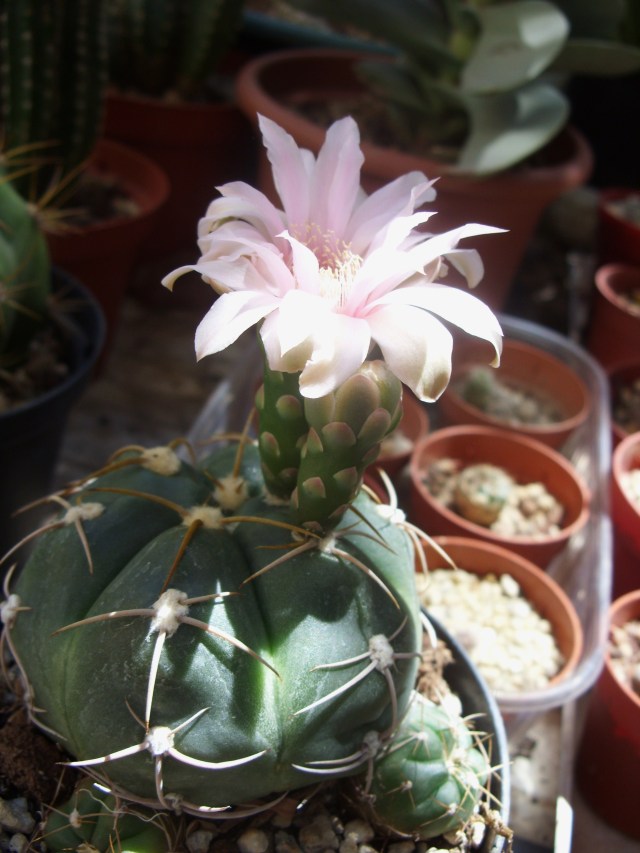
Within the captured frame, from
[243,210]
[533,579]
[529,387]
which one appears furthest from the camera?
[529,387]

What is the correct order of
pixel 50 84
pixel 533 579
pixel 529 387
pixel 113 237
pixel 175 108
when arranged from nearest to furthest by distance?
pixel 533 579, pixel 50 84, pixel 113 237, pixel 529 387, pixel 175 108

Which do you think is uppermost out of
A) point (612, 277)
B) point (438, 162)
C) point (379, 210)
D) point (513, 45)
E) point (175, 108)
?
point (379, 210)

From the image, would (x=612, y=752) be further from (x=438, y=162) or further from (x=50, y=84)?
(x=50, y=84)

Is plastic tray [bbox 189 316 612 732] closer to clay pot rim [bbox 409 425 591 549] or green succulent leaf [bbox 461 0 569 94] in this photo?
clay pot rim [bbox 409 425 591 549]

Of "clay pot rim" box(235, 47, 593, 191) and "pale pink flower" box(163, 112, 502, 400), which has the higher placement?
"pale pink flower" box(163, 112, 502, 400)

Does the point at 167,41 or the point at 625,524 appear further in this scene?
the point at 167,41

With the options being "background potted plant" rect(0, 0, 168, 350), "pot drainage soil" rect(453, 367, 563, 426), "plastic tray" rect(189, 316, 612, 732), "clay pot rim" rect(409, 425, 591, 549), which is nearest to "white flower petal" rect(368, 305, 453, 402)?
"plastic tray" rect(189, 316, 612, 732)

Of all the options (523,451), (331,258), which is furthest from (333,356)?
(523,451)
